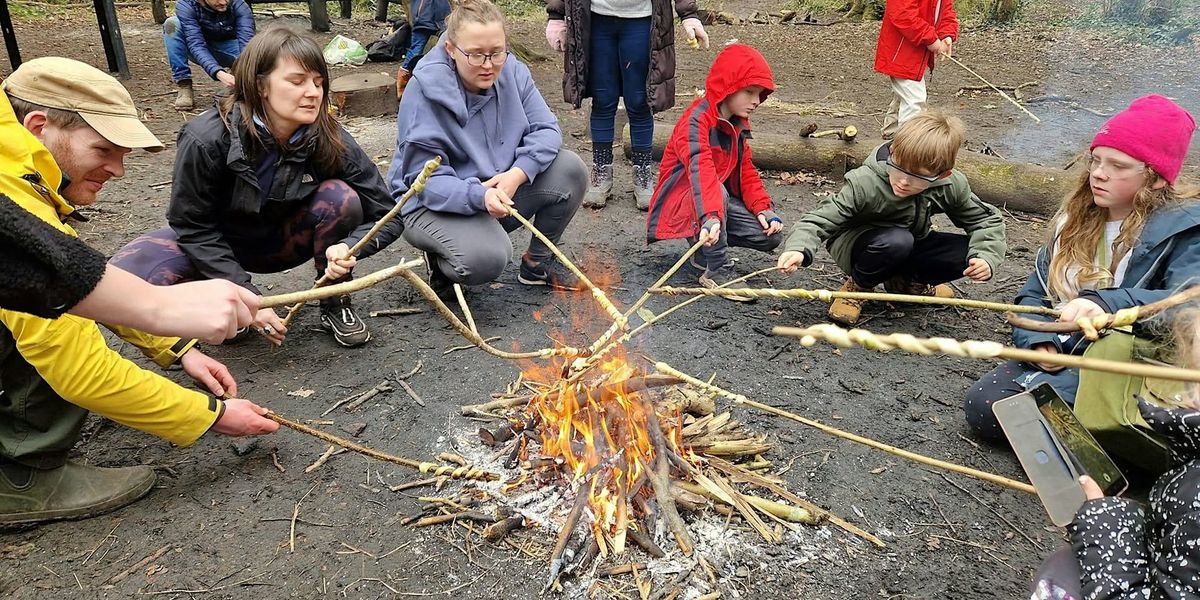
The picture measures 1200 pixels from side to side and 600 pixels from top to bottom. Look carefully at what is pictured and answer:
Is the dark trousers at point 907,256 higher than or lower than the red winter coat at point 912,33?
lower

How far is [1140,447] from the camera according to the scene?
2.86 meters

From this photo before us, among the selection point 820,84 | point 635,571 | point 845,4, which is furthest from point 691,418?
point 845,4

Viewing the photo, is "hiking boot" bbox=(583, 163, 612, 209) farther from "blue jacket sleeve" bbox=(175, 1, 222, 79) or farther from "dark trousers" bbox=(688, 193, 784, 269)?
"blue jacket sleeve" bbox=(175, 1, 222, 79)

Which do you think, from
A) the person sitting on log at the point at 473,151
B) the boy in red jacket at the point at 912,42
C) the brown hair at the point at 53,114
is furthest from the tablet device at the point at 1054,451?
the boy in red jacket at the point at 912,42

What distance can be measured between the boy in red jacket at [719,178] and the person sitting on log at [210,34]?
4325 mm

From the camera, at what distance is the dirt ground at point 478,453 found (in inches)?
100

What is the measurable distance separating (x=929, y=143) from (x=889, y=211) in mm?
453

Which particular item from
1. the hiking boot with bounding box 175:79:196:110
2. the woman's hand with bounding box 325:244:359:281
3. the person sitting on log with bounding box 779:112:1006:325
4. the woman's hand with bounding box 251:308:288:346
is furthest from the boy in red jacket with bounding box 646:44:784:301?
the hiking boot with bounding box 175:79:196:110

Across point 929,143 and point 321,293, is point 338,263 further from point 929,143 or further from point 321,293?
point 929,143

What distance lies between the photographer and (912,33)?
6.41 m

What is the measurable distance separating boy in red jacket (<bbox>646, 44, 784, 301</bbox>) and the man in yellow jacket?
2571 millimetres

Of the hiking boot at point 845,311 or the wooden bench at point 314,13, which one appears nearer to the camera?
the hiking boot at point 845,311

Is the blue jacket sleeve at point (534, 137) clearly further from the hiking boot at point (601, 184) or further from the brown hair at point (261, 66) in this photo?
the hiking boot at point (601, 184)

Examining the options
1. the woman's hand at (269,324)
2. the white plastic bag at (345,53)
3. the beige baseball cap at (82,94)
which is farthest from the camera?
the white plastic bag at (345,53)
